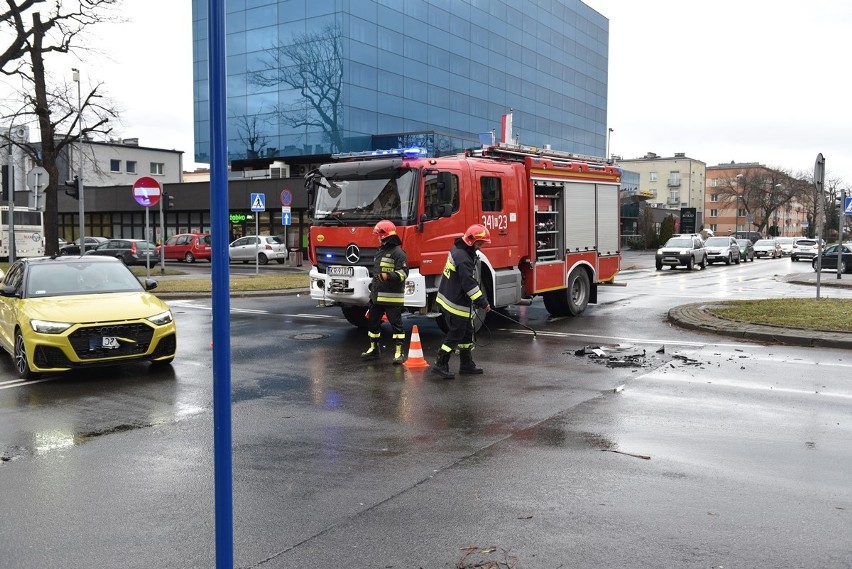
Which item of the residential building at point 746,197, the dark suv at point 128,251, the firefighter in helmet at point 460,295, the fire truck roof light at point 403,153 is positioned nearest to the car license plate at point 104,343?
the firefighter in helmet at point 460,295

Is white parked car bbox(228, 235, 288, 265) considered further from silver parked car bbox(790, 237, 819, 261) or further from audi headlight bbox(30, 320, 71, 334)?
silver parked car bbox(790, 237, 819, 261)

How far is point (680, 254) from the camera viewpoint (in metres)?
37.1

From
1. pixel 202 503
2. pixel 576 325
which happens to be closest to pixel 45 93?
pixel 576 325

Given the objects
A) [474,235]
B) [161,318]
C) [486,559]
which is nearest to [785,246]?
[474,235]

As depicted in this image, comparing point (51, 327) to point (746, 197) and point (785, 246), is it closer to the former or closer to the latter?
point (785, 246)

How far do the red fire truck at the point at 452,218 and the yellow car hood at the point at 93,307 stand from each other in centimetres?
353

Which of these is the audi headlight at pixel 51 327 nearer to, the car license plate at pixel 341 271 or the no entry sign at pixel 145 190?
the car license plate at pixel 341 271

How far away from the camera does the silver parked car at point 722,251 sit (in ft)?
137

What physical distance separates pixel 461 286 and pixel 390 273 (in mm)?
1597

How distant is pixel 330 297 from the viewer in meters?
12.7

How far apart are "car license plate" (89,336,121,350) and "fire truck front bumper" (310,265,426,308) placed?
4126 mm

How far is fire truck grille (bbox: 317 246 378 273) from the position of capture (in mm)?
12250

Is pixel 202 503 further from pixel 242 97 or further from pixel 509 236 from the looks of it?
pixel 242 97

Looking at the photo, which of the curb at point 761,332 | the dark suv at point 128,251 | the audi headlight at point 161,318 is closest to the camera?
the audi headlight at point 161,318
